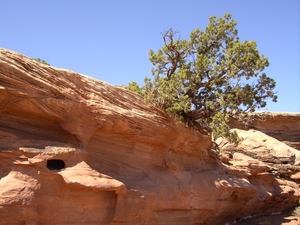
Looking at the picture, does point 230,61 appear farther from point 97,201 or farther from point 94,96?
point 97,201

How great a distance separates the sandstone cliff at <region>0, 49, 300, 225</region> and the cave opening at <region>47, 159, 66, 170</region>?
29mm

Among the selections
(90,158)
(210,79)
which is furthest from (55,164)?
(210,79)

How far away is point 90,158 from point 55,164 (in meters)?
1.31

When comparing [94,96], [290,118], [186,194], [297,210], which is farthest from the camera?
[290,118]

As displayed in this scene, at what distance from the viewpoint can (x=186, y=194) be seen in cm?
1350

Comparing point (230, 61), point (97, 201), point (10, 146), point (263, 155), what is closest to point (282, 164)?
point (263, 155)

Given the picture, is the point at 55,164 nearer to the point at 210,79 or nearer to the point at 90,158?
the point at 90,158

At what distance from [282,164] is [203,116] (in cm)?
918

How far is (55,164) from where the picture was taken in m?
10.5

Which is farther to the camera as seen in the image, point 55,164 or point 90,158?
point 90,158

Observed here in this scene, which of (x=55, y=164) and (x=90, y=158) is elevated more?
(x=90, y=158)

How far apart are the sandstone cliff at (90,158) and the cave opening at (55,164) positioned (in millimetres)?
29

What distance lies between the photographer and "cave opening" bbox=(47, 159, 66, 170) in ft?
34.1

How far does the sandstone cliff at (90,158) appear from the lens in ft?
31.3
